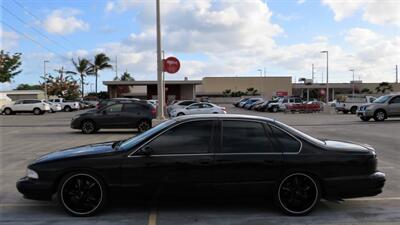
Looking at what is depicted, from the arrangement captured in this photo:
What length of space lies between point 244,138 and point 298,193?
1.07 metres

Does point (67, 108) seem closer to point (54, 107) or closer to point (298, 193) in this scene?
point (54, 107)

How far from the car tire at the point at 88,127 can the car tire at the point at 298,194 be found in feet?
55.0

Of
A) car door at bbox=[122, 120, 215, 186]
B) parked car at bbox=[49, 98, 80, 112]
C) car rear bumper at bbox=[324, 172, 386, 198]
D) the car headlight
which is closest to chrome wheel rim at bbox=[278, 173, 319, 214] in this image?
car rear bumper at bbox=[324, 172, 386, 198]

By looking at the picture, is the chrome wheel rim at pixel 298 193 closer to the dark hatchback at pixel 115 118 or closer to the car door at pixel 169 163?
the car door at pixel 169 163

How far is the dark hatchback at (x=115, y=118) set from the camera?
74.8ft

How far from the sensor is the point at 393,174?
1052cm

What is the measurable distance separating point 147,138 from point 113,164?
0.59 meters

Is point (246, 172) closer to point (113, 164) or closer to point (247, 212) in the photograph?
point (247, 212)

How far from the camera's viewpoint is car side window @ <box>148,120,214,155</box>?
276 inches

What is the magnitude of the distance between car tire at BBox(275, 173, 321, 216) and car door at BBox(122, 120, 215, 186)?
1053mm

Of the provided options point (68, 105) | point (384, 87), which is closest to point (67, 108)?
point (68, 105)

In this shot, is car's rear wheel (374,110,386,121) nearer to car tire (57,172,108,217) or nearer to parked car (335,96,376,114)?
parked car (335,96,376,114)

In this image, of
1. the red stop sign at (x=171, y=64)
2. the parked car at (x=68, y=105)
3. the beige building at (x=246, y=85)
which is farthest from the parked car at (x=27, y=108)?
the beige building at (x=246, y=85)

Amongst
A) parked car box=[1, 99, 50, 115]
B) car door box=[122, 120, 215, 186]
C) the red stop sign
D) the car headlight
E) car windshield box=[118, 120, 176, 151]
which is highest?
the red stop sign
